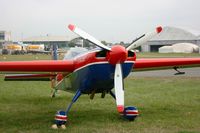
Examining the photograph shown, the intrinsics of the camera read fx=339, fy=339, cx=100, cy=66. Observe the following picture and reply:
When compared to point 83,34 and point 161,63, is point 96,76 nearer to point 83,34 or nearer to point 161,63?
point 83,34

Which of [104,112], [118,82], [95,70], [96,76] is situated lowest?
[104,112]

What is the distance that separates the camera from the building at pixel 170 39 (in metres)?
104

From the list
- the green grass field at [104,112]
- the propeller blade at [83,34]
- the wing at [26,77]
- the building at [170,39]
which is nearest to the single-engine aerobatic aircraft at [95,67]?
the propeller blade at [83,34]

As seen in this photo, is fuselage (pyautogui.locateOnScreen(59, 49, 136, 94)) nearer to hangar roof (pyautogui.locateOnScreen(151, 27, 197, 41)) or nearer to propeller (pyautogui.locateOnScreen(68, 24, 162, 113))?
propeller (pyautogui.locateOnScreen(68, 24, 162, 113))

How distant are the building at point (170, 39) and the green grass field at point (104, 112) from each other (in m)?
93.2

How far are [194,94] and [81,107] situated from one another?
4572mm

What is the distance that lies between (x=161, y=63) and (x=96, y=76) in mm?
2456

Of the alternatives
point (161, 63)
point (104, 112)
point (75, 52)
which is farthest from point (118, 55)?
point (104, 112)

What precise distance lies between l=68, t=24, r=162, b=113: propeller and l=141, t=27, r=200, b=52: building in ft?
320

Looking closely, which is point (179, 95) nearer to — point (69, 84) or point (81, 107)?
point (81, 107)

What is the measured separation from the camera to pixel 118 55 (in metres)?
6.99

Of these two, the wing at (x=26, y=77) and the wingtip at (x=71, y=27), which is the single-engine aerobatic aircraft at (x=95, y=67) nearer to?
the wingtip at (x=71, y=27)

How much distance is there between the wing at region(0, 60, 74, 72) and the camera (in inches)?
308

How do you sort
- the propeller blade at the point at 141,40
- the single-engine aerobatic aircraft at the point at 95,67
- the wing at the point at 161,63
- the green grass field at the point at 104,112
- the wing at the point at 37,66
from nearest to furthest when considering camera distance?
the single-engine aerobatic aircraft at the point at 95,67, the green grass field at the point at 104,112, the propeller blade at the point at 141,40, the wing at the point at 37,66, the wing at the point at 161,63
